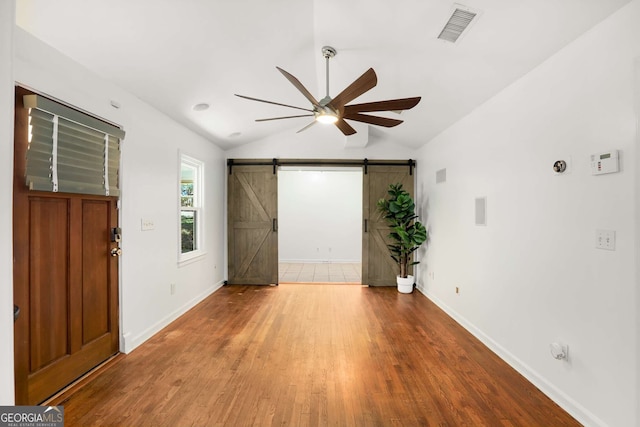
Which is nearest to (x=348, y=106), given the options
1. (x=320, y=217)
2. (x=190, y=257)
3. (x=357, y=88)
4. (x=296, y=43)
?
(x=357, y=88)

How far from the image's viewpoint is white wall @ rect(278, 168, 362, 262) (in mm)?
8109

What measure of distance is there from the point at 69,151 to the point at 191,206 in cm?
239

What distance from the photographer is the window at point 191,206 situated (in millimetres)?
4238

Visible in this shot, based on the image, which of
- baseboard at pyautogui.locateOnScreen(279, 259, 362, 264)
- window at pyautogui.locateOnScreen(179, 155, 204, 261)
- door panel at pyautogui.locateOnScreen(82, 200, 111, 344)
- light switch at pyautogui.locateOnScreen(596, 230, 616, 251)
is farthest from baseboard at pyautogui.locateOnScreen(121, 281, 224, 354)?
light switch at pyautogui.locateOnScreen(596, 230, 616, 251)

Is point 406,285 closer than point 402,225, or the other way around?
point 406,285

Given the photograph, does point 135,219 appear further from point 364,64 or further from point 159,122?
point 364,64

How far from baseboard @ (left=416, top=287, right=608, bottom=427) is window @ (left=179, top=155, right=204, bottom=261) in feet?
12.5

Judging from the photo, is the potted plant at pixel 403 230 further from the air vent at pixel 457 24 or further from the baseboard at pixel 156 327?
the baseboard at pixel 156 327

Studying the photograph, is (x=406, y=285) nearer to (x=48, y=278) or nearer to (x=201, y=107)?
(x=201, y=107)

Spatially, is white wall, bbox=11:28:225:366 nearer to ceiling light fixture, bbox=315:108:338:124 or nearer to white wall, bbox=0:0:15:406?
white wall, bbox=0:0:15:406

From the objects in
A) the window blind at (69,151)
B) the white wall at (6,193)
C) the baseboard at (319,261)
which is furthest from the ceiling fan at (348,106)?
the baseboard at (319,261)

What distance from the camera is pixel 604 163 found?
1.78 metres

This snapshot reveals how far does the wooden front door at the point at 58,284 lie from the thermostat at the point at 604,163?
3.67m

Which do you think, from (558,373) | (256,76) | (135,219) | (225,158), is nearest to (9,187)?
(135,219)
